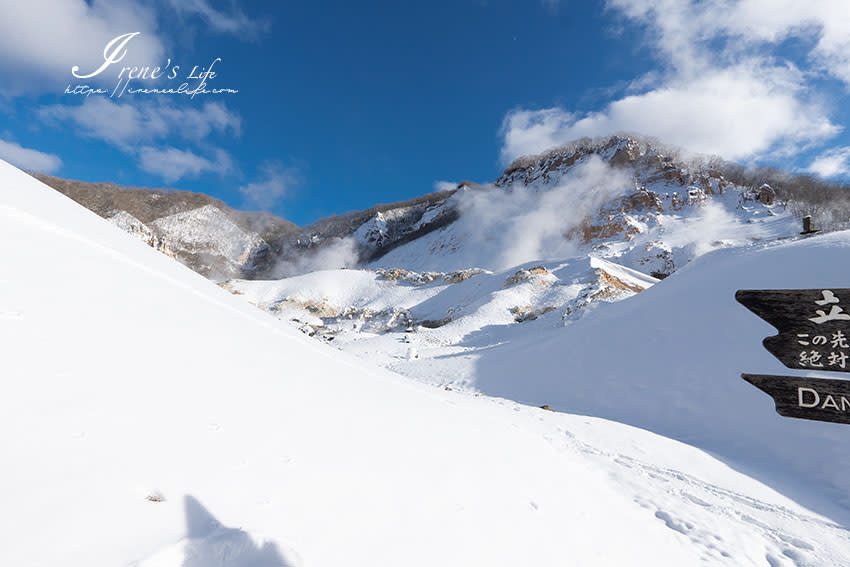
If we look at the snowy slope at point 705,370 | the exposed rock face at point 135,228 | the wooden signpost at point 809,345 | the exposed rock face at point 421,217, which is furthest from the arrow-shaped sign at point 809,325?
the exposed rock face at point 135,228

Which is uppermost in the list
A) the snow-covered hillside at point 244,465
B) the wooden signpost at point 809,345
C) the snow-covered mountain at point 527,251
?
the snow-covered mountain at point 527,251

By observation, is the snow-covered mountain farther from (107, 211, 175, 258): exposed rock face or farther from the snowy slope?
(107, 211, 175, 258): exposed rock face

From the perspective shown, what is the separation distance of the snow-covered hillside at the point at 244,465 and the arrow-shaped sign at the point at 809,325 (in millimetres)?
2219

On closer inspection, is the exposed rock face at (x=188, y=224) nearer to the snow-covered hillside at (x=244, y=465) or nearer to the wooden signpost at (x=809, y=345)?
the snow-covered hillside at (x=244, y=465)

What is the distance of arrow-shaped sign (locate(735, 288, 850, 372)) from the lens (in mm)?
2207

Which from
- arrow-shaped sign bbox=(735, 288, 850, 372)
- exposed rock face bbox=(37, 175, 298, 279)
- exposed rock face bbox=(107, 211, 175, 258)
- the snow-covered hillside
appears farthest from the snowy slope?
exposed rock face bbox=(107, 211, 175, 258)

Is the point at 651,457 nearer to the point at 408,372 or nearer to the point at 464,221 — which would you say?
the point at 408,372

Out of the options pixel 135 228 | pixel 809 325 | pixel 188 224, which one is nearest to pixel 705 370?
pixel 809 325

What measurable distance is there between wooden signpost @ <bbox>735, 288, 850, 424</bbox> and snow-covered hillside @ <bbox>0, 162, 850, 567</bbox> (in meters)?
1.98

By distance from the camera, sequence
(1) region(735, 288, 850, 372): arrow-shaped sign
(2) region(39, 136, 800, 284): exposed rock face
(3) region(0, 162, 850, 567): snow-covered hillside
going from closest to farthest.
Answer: (3) region(0, 162, 850, 567): snow-covered hillside < (1) region(735, 288, 850, 372): arrow-shaped sign < (2) region(39, 136, 800, 284): exposed rock face

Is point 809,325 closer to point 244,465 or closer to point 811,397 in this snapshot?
point 811,397

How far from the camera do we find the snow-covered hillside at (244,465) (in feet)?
5.93

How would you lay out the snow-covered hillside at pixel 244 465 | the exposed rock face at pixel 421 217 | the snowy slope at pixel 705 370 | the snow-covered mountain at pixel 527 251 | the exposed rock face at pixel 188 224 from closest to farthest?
the snow-covered hillside at pixel 244 465
the snowy slope at pixel 705 370
the snow-covered mountain at pixel 527 251
the exposed rock face at pixel 421 217
the exposed rock face at pixel 188 224

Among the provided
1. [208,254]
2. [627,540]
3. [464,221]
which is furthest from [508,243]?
[208,254]
